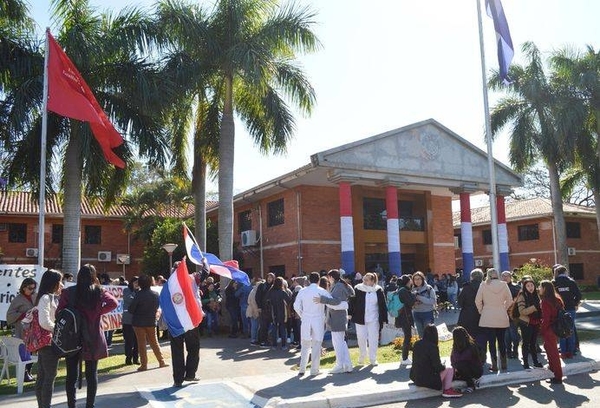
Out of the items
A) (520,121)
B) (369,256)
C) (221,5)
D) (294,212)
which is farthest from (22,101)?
(520,121)

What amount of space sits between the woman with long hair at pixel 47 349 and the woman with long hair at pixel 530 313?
754 cm

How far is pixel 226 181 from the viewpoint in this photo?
1869cm

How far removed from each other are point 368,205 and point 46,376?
841 inches

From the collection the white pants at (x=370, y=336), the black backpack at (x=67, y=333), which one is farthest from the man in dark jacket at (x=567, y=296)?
the black backpack at (x=67, y=333)

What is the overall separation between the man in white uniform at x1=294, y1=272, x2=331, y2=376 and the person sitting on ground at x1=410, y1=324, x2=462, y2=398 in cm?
204

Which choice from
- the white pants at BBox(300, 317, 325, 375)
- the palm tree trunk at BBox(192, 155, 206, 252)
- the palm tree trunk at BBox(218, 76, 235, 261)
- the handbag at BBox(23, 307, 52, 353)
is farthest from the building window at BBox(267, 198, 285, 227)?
the handbag at BBox(23, 307, 52, 353)

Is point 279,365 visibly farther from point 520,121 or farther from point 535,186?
point 535,186

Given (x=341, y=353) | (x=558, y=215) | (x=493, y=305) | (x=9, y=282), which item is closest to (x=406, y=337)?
(x=341, y=353)

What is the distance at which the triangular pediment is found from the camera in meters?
22.5

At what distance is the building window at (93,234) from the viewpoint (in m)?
37.0

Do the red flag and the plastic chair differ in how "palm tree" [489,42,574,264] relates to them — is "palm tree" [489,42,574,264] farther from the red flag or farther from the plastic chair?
the plastic chair

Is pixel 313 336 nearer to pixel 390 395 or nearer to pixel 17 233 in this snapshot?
pixel 390 395

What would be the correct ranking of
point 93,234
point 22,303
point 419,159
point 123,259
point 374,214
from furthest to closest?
point 93,234, point 123,259, point 374,214, point 419,159, point 22,303

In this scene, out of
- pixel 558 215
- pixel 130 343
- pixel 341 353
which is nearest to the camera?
pixel 341 353
